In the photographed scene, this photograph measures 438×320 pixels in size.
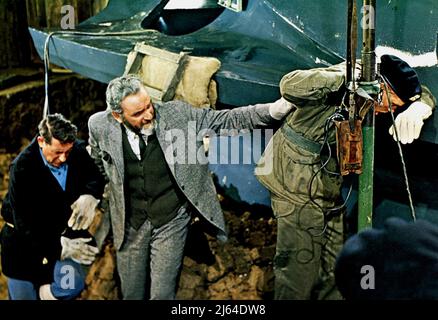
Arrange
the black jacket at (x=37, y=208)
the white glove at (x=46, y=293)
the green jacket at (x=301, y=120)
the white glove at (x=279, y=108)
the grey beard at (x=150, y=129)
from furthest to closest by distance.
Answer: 1. the white glove at (x=46, y=293)
2. the black jacket at (x=37, y=208)
3. the grey beard at (x=150, y=129)
4. the white glove at (x=279, y=108)
5. the green jacket at (x=301, y=120)

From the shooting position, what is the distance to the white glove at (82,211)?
3.36 m

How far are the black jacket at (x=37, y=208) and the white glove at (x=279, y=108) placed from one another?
1.03 meters

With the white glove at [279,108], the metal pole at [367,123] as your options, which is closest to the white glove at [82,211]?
the white glove at [279,108]

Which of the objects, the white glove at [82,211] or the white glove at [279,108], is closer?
the white glove at [279,108]

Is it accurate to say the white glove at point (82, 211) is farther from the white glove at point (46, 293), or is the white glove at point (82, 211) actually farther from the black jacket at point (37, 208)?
the white glove at point (46, 293)

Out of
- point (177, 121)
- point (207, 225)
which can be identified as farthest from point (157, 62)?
point (207, 225)

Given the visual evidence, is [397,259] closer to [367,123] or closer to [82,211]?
[367,123]

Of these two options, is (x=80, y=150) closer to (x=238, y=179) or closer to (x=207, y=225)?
(x=207, y=225)

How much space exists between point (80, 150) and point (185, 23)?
1.55 m

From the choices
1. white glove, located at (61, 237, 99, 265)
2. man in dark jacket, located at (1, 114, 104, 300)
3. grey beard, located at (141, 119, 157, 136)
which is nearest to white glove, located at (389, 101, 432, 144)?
grey beard, located at (141, 119, 157, 136)

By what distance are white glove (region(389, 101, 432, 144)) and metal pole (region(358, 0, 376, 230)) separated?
253 millimetres

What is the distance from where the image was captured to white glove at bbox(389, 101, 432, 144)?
9.17ft

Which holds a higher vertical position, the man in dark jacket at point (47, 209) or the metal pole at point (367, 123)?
the metal pole at point (367, 123)

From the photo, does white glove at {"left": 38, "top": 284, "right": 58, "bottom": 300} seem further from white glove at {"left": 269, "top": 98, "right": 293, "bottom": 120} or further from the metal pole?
the metal pole
